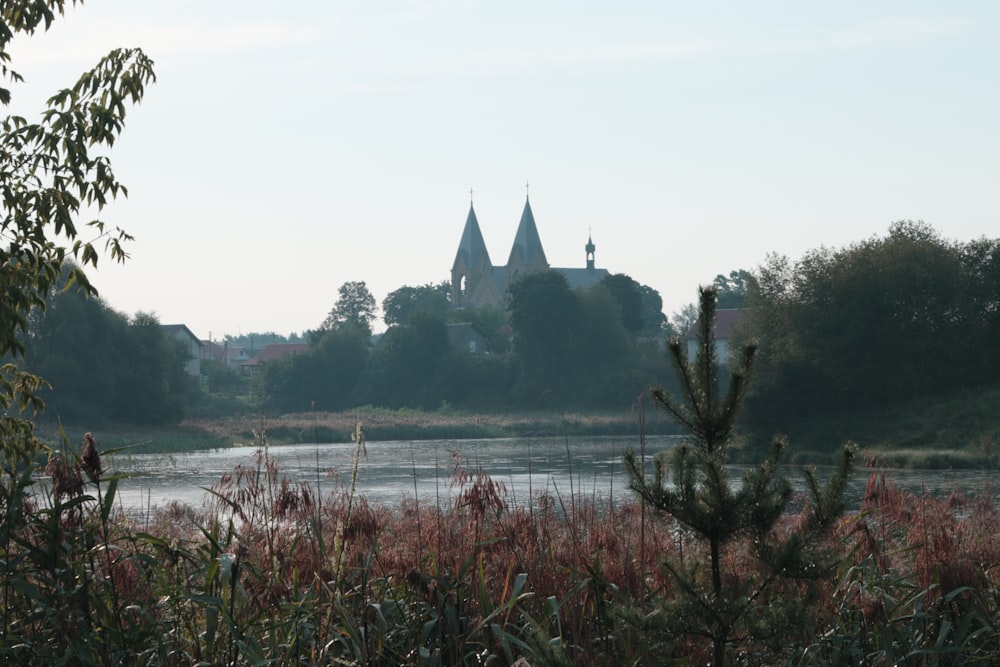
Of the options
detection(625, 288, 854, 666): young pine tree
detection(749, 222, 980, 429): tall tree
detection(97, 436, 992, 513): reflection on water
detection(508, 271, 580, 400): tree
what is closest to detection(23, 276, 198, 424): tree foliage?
detection(97, 436, 992, 513): reflection on water

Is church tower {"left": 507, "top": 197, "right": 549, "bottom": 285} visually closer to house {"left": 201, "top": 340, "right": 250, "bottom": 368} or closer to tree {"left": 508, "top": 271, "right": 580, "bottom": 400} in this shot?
house {"left": 201, "top": 340, "right": 250, "bottom": 368}

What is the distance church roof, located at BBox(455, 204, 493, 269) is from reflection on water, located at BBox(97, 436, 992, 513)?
237 ft

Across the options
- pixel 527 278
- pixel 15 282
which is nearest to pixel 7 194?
pixel 15 282

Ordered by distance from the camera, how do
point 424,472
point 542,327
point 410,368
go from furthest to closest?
point 410,368, point 542,327, point 424,472

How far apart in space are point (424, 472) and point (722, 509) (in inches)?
821

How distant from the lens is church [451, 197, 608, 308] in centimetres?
11344

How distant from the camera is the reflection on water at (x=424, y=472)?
17.2 metres

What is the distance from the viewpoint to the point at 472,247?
117000 mm

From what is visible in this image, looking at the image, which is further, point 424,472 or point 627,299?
point 627,299

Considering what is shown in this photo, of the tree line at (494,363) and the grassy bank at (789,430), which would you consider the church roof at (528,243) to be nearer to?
the tree line at (494,363)

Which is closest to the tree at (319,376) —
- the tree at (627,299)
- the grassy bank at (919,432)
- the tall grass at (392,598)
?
the tree at (627,299)

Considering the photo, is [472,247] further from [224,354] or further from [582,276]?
[224,354]

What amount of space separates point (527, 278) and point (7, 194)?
67774mm

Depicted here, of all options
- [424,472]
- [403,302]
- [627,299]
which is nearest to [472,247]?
[403,302]
